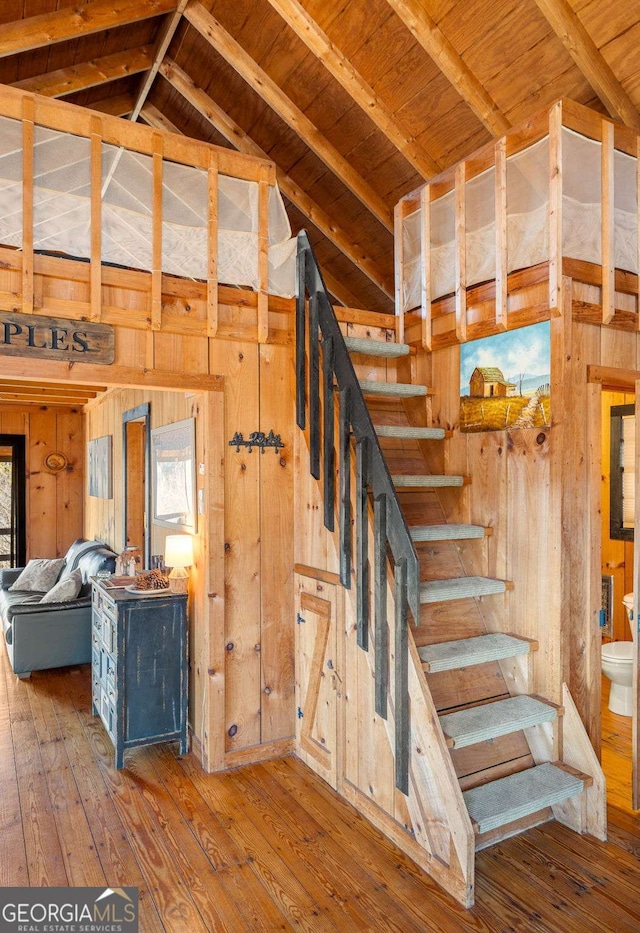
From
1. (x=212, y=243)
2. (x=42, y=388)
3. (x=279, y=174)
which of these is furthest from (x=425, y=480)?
(x=42, y=388)

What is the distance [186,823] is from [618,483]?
4223 millimetres

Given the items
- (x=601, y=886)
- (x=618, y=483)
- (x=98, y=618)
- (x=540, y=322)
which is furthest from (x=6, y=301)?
(x=618, y=483)

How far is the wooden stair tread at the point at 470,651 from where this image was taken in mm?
2611

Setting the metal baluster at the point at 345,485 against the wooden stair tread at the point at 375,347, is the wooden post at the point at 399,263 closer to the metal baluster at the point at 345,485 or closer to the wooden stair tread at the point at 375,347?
the wooden stair tread at the point at 375,347

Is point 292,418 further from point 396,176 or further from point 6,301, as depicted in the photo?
point 396,176

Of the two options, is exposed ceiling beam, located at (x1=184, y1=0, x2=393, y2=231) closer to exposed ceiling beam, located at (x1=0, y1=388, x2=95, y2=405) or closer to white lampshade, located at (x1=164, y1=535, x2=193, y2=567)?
white lampshade, located at (x1=164, y1=535, x2=193, y2=567)

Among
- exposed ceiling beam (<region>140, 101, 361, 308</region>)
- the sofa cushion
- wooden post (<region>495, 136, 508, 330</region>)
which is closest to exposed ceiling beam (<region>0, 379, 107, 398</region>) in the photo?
the sofa cushion

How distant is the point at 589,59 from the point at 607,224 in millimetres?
824

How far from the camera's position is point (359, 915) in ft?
7.20

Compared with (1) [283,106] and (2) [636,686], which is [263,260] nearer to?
(1) [283,106]

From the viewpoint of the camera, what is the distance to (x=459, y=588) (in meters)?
2.85

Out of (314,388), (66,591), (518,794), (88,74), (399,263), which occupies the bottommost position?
(518,794)

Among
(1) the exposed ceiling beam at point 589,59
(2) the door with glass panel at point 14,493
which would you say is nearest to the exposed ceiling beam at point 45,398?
(2) the door with glass panel at point 14,493

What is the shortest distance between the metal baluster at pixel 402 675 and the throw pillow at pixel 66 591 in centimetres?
329
